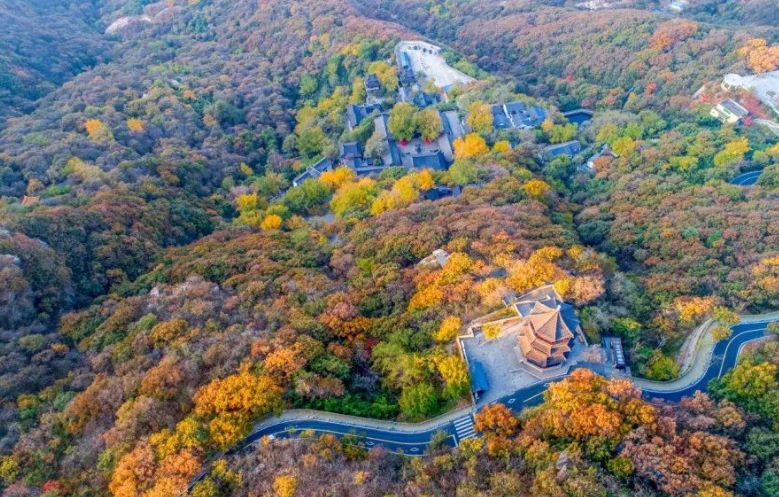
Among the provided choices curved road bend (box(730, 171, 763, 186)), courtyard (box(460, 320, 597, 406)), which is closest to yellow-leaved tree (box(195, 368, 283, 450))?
courtyard (box(460, 320, 597, 406))

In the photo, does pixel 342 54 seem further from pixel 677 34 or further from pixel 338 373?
pixel 338 373

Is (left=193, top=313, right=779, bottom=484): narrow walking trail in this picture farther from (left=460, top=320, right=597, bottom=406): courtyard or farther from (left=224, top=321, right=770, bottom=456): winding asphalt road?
(left=460, top=320, right=597, bottom=406): courtyard

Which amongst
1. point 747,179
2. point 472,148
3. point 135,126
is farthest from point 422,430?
point 135,126

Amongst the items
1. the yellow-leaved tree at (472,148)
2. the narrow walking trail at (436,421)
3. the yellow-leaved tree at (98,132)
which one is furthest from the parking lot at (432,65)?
the narrow walking trail at (436,421)

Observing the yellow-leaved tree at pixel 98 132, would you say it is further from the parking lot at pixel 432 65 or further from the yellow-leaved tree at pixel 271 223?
the parking lot at pixel 432 65

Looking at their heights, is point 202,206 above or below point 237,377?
below

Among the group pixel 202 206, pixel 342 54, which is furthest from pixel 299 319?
pixel 342 54
